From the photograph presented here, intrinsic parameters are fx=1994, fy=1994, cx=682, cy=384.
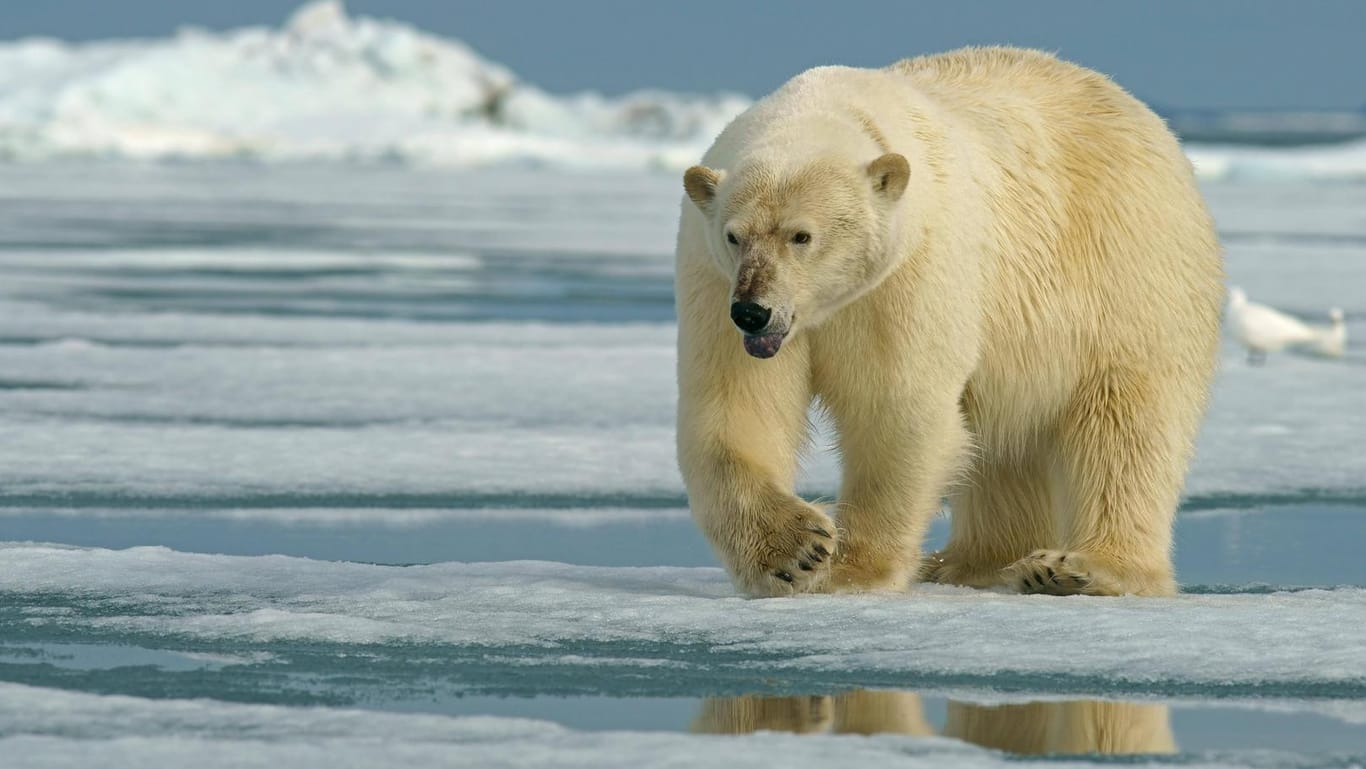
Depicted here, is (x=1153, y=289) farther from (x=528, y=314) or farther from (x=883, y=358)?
(x=528, y=314)

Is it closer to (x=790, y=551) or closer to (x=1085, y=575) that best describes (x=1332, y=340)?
(x=1085, y=575)

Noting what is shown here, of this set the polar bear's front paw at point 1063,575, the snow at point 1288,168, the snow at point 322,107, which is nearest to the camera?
the polar bear's front paw at point 1063,575

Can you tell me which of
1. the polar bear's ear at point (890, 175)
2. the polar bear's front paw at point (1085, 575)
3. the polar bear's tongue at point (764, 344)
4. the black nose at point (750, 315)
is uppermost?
the polar bear's ear at point (890, 175)

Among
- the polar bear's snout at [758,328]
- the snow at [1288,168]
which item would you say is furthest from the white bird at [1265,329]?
the snow at [1288,168]

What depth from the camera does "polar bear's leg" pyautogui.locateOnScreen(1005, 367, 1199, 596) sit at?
4.01 metres

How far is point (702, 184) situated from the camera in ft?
11.7

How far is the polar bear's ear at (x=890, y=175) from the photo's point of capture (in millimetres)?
3520

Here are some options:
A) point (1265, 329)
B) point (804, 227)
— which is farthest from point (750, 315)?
point (1265, 329)

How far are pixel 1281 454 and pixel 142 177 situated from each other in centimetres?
2841

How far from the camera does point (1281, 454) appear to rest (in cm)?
592

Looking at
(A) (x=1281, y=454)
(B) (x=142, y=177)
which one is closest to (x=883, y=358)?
(A) (x=1281, y=454)

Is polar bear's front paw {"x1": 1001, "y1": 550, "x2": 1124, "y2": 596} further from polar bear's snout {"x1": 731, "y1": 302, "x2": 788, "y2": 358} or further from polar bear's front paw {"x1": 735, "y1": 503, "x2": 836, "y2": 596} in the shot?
polar bear's snout {"x1": 731, "y1": 302, "x2": 788, "y2": 358}

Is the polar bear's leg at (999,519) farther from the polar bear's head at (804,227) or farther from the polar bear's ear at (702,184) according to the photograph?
the polar bear's ear at (702,184)

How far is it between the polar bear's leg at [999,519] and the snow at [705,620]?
0.34m
